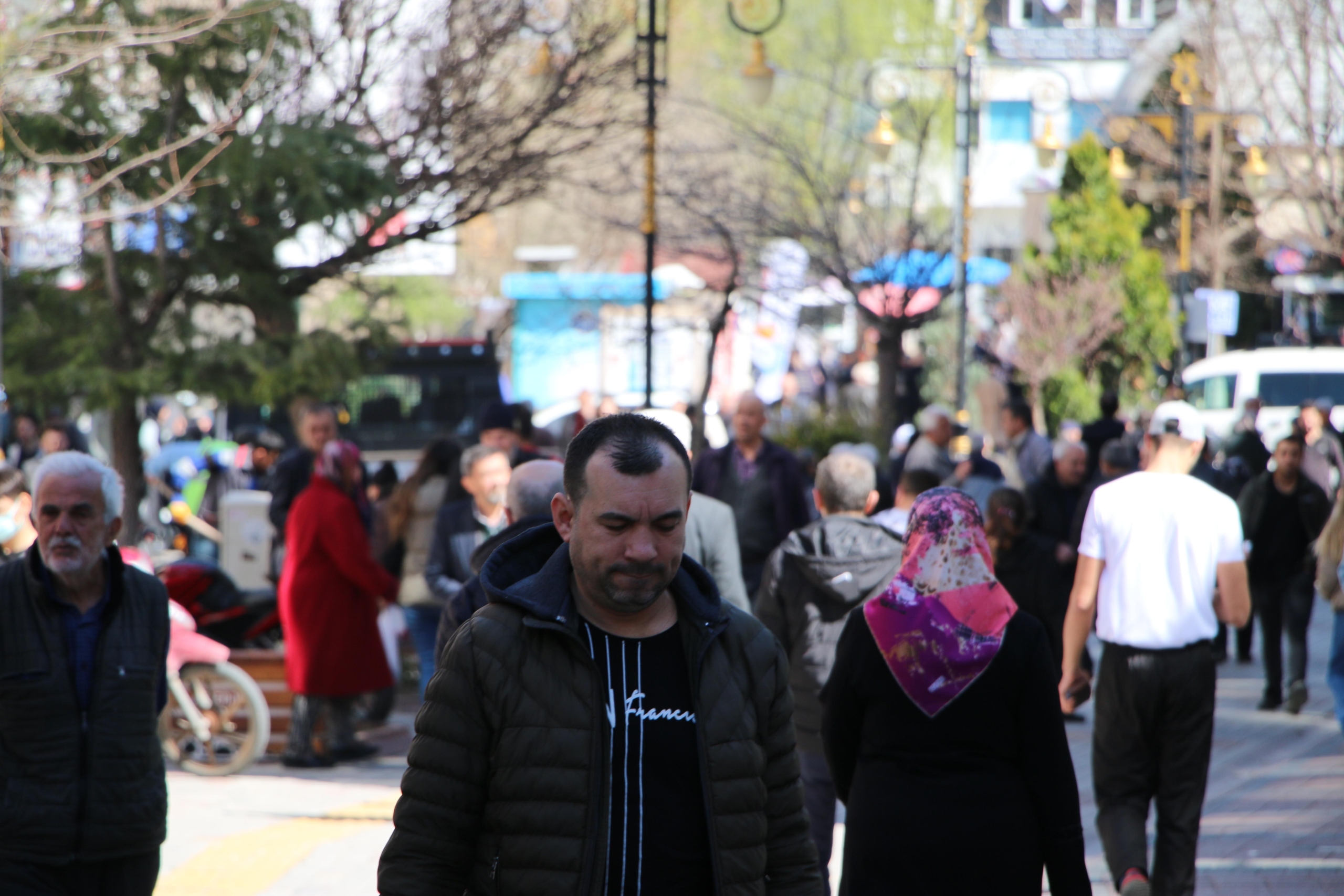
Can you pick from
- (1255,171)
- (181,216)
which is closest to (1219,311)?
(1255,171)

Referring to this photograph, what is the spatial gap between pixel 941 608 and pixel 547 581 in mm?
1579

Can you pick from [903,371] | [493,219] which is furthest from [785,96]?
[493,219]

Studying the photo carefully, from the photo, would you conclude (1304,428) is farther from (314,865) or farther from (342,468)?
(314,865)

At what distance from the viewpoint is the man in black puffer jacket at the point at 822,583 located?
573 cm

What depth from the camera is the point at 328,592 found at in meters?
8.95

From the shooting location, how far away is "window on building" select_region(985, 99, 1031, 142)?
49.6 metres

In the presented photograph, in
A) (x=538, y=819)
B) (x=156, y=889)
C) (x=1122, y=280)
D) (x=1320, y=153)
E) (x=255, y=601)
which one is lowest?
(x=156, y=889)

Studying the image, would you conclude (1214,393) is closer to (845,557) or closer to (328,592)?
(328,592)

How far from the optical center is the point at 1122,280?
2769cm

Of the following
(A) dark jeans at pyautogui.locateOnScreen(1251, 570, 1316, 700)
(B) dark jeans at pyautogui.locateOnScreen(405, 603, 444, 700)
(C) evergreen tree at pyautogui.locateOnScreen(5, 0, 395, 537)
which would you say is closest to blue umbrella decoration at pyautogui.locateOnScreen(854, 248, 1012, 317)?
(A) dark jeans at pyautogui.locateOnScreen(1251, 570, 1316, 700)

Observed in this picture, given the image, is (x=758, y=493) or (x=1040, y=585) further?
(x=758, y=493)

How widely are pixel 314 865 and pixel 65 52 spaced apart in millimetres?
5744

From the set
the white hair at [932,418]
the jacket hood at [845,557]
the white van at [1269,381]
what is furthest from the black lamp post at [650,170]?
the white van at [1269,381]

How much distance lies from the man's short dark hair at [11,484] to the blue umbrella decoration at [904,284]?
47.6 feet
